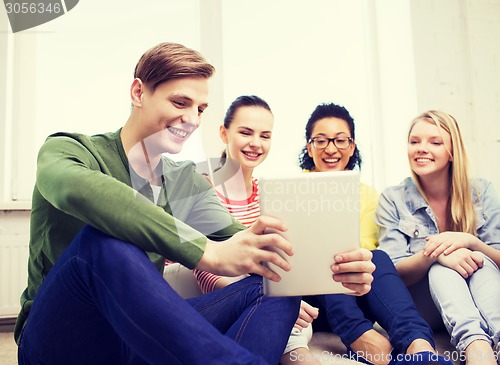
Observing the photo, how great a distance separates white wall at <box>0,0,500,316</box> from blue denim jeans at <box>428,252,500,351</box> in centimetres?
117

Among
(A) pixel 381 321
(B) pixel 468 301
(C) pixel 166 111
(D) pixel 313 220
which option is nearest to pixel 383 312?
(A) pixel 381 321

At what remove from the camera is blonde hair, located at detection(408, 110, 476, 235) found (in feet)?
4.73

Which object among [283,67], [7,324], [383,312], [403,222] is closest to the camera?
[383,312]

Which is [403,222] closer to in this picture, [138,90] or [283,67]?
[138,90]

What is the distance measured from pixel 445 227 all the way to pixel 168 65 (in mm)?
1036

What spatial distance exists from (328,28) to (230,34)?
557 mm

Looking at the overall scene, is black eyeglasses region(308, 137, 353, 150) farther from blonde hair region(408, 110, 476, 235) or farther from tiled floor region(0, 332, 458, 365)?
tiled floor region(0, 332, 458, 365)

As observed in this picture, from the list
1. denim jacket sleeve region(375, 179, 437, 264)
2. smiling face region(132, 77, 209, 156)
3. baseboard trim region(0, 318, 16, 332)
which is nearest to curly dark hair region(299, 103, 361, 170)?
denim jacket sleeve region(375, 179, 437, 264)

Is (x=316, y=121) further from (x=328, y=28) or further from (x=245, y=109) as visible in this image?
(x=328, y=28)

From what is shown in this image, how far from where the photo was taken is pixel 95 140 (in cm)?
89

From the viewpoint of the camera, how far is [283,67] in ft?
7.95

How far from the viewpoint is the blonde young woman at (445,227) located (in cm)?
118

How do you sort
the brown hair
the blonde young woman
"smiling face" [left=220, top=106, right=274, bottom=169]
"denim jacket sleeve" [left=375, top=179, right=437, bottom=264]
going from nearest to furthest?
the brown hair, the blonde young woman, "denim jacket sleeve" [left=375, top=179, right=437, bottom=264], "smiling face" [left=220, top=106, right=274, bottom=169]

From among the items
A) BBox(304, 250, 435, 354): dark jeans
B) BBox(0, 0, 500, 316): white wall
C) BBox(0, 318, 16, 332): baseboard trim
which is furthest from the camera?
BBox(0, 0, 500, 316): white wall
